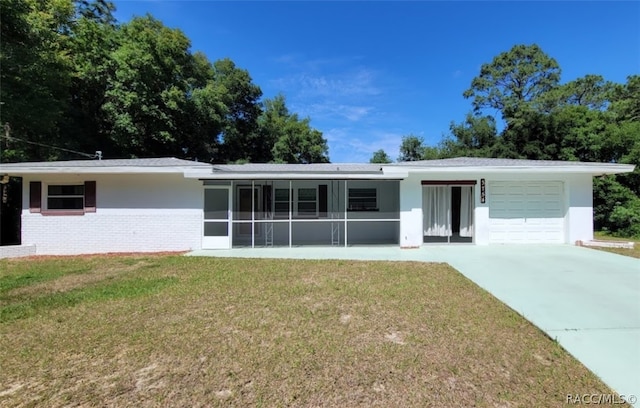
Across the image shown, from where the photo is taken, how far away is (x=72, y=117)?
63.1ft

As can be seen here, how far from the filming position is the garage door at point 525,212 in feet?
38.0

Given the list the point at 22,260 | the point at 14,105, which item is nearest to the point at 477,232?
the point at 22,260

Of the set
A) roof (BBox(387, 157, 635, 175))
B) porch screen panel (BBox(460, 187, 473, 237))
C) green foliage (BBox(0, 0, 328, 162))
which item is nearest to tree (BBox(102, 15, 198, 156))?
green foliage (BBox(0, 0, 328, 162))

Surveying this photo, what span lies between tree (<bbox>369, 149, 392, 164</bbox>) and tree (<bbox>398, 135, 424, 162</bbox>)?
1.46 meters

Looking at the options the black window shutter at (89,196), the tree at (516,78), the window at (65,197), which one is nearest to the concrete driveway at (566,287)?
the black window shutter at (89,196)

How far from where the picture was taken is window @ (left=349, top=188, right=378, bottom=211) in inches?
509

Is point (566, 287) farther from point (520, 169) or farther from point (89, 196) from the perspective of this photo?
point (89, 196)

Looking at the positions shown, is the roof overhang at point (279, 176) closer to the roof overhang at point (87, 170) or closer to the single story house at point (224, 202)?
the single story house at point (224, 202)

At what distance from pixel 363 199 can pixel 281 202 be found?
126 inches

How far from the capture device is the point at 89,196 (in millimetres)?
11039

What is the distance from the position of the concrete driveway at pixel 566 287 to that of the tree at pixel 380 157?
2230 centimetres

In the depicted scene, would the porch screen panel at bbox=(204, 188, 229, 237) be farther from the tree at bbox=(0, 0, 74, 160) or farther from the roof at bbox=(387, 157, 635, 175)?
the tree at bbox=(0, 0, 74, 160)

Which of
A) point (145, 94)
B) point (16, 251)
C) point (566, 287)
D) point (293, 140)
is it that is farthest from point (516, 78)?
point (16, 251)

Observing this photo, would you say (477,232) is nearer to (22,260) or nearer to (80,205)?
(80,205)
